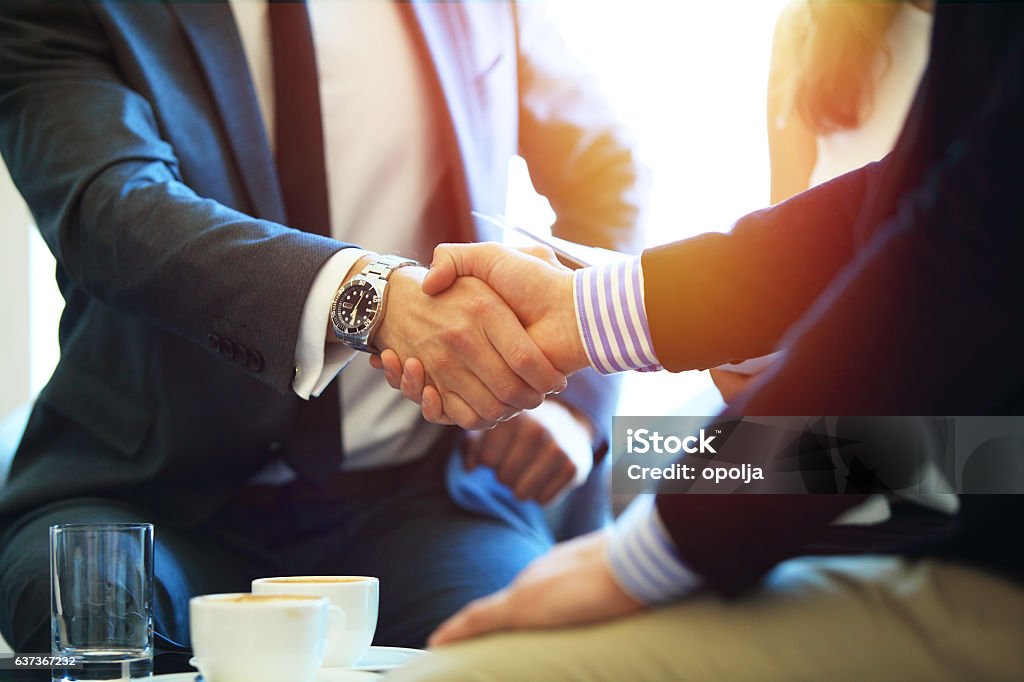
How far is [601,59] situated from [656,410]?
1.14ft

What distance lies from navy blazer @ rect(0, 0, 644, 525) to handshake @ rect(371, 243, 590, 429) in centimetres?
10

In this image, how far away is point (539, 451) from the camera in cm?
111

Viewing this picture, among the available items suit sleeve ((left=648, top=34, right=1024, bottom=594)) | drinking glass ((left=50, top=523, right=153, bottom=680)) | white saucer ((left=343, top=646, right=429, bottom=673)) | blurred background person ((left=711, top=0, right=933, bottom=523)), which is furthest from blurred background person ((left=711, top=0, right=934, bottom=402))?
drinking glass ((left=50, top=523, right=153, bottom=680))

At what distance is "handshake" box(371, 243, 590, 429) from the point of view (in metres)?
0.92

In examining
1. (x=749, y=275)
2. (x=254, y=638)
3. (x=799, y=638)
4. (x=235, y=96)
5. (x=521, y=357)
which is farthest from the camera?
(x=235, y=96)

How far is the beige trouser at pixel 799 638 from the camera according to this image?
2.13 ft

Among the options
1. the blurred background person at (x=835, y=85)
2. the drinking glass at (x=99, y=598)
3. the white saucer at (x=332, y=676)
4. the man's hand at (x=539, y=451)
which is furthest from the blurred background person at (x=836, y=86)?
the drinking glass at (x=99, y=598)

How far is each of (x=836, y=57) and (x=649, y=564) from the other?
18.2 inches

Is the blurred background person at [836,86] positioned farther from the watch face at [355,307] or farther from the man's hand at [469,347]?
the watch face at [355,307]

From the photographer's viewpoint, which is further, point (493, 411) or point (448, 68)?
point (448, 68)

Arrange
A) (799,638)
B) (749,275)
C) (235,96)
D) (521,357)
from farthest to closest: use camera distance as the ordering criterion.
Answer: (235,96) → (521,357) → (749,275) → (799,638)

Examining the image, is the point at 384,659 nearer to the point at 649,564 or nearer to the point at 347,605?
the point at 347,605

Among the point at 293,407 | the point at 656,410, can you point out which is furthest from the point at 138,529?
the point at 656,410

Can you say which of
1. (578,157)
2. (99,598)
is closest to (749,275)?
(578,157)
